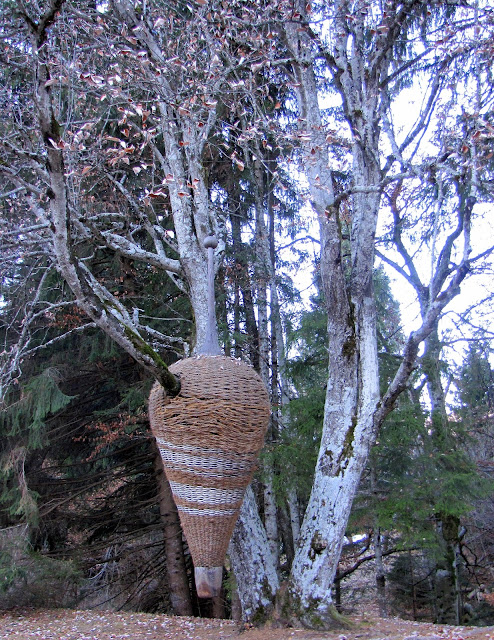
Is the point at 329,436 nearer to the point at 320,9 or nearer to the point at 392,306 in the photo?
the point at 320,9

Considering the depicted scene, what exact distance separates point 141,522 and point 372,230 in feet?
21.2

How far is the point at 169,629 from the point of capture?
244 inches

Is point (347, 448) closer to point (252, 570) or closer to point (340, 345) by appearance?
point (340, 345)

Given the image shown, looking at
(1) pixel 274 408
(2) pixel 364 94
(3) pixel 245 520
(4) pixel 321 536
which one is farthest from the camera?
(1) pixel 274 408

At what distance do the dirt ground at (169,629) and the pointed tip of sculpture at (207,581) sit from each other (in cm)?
220

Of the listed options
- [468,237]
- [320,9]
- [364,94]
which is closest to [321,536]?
[468,237]

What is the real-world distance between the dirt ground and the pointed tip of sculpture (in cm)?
220

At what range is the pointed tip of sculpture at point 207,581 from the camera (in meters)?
2.67

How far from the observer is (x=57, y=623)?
6656 mm

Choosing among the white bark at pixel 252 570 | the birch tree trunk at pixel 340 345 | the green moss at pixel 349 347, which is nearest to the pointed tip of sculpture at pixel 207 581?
the birch tree trunk at pixel 340 345

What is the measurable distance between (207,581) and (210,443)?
0.70m

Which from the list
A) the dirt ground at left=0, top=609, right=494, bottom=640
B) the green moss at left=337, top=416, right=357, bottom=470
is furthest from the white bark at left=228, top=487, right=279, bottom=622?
the green moss at left=337, top=416, right=357, bottom=470

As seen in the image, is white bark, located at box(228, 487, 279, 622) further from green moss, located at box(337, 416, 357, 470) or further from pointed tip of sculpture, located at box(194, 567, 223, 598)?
pointed tip of sculpture, located at box(194, 567, 223, 598)

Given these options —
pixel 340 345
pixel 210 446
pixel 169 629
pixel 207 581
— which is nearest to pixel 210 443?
pixel 210 446
